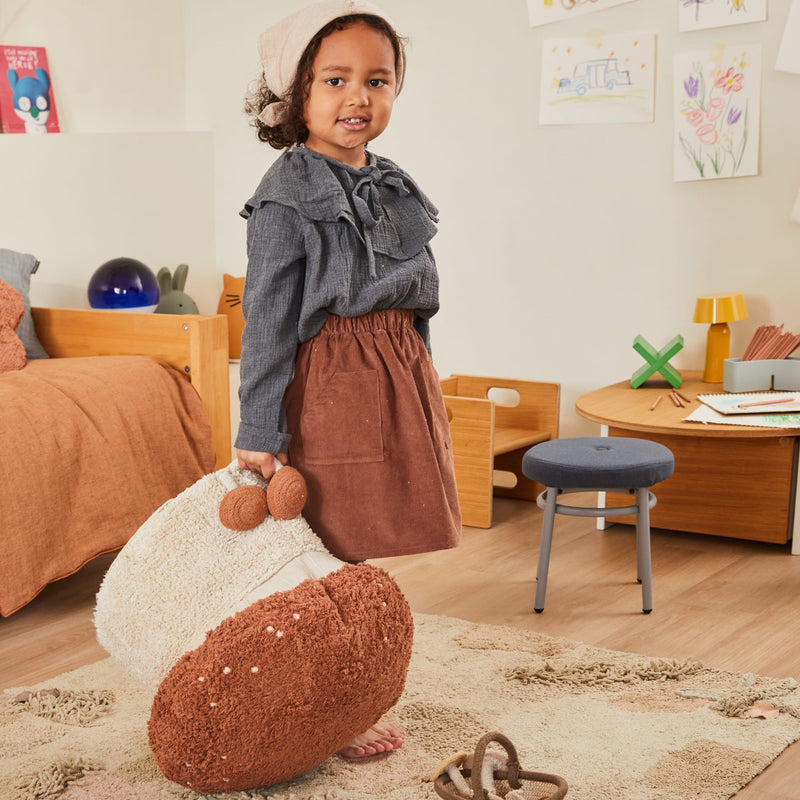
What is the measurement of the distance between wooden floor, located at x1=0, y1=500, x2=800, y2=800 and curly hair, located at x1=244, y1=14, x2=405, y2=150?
1.06 m

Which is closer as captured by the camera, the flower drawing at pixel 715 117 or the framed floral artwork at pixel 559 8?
the flower drawing at pixel 715 117

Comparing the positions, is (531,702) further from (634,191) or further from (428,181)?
(428,181)

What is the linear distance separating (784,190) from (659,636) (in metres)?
1.42

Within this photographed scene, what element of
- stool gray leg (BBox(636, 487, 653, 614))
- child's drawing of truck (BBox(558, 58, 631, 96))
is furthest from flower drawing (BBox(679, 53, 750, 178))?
stool gray leg (BBox(636, 487, 653, 614))

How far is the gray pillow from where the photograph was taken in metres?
2.64

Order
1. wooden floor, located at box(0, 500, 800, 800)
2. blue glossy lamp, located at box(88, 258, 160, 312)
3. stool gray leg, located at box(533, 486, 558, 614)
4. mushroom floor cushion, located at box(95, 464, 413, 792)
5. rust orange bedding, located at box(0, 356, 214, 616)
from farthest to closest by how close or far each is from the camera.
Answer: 1. blue glossy lamp, located at box(88, 258, 160, 312)
2. stool gray leg, located at box(533, 486, 558, 614)
3. rust orange bedding, located at box(0, 356, 214, 616)
4. wooden floor, located at box(0, 500, 800, 800)
5. mushroom floor cushion, located at box(95, 464, 413, 792)

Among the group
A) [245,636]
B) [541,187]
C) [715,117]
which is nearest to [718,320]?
[715,117]

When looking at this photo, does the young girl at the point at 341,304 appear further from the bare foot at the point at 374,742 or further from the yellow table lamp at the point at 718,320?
the yellow table lamp at the point at 718,320

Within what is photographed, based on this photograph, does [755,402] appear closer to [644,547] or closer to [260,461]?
[644,547]

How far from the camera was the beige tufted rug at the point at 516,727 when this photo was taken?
1443 mm

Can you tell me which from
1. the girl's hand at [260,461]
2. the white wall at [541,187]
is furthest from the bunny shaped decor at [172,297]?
the girl's hand at [260,461]

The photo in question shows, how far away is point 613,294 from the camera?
10.3 feet

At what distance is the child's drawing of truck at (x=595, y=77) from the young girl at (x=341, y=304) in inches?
69.4

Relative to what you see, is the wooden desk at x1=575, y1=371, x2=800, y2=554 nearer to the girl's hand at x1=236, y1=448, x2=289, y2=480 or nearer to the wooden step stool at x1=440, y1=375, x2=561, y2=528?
the wooden step stool at x1=440, y1=375, x2=561, y2=528
